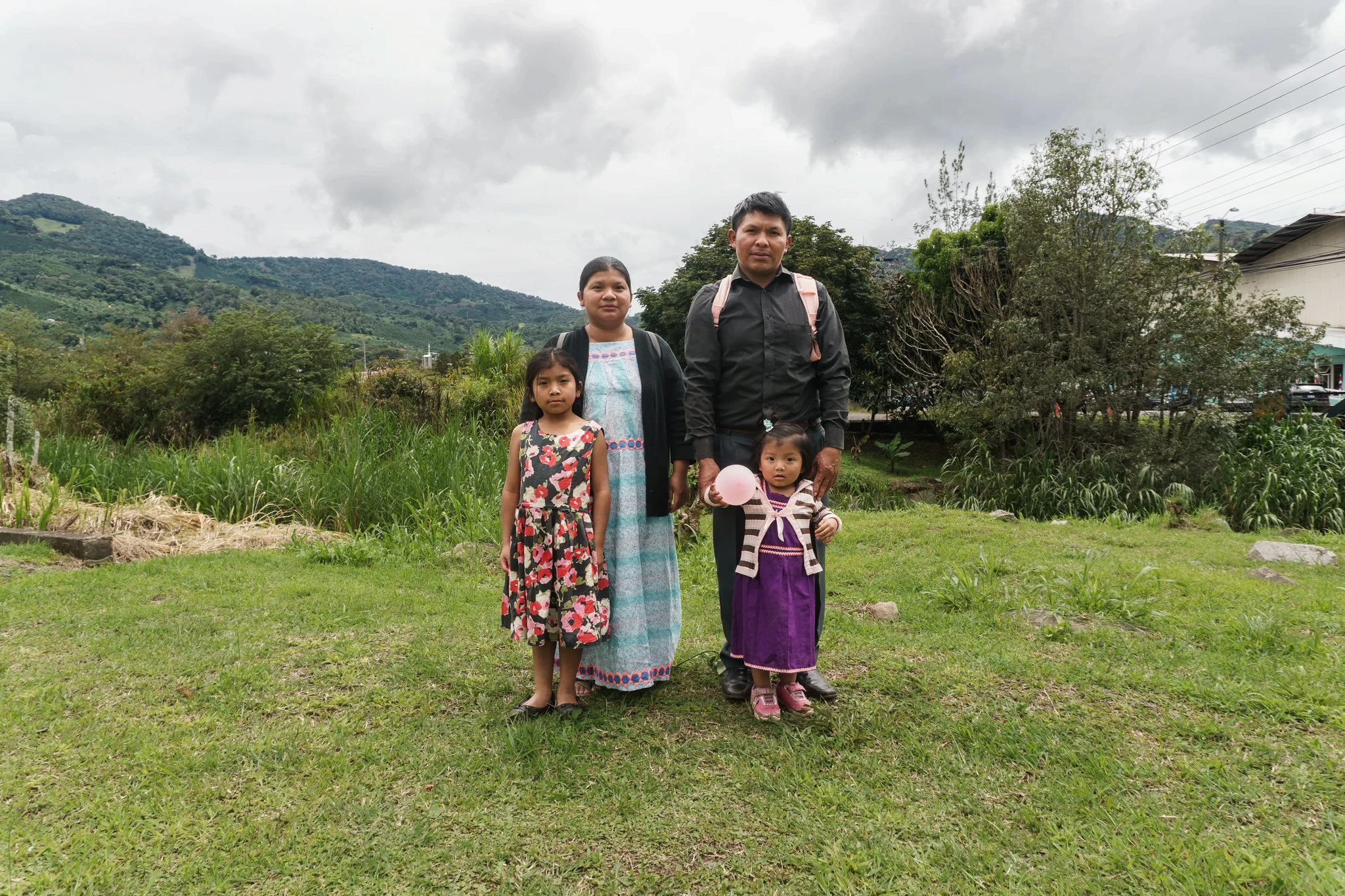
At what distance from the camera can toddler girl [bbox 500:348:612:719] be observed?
2.67 metres

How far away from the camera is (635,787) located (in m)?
2.36

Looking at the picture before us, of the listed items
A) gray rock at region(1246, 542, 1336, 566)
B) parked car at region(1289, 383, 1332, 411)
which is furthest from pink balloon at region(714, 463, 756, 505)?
parked car at region(1289, 383, 1332, 411)

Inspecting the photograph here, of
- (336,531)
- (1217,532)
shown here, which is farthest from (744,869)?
(1217,532)

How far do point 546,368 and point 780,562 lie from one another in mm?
1065

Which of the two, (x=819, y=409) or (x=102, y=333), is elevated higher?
(x=102, y=333)

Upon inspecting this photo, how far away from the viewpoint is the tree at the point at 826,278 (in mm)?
15352

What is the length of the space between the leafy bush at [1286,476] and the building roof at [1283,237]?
1169 cm

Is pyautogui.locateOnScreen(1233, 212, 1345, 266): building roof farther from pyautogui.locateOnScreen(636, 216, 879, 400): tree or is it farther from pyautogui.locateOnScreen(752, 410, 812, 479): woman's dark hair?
pyautogui.locateOnScreen(752, 410, 812, 479): woman's dark hair

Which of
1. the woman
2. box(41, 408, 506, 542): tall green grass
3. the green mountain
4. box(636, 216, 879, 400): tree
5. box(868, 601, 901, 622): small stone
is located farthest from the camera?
the green mountain

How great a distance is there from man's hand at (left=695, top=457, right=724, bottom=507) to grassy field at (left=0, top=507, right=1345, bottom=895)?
808 mm

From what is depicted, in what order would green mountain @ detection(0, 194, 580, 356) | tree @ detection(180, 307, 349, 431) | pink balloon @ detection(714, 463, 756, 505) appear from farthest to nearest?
green mountain @ detection(0, 194, 580, 356), tree @ detection(180, 307, 349, 431), pink balloon @ detection(714, 463, 756, 505)

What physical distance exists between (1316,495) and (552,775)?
8813 mm

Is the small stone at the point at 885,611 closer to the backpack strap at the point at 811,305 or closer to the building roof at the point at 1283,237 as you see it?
the backpack strap at the point at 811,305

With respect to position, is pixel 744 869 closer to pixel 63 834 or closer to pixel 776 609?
pixel 776 609
